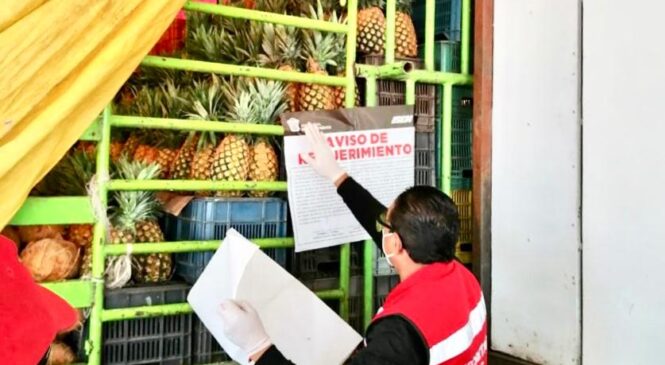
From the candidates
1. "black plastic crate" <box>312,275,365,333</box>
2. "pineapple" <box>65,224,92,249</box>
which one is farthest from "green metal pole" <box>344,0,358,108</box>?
"pineapple" <box>65,224,92,249</box>

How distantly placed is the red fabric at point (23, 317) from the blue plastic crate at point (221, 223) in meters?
0.72

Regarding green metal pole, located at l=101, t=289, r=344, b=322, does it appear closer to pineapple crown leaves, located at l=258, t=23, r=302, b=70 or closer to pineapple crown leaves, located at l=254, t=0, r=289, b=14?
pineapple crown leaves, located at l=258, t=23, r=302, b=70

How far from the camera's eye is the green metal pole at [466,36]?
9.30ft

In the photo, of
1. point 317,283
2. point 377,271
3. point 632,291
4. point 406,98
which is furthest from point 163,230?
point 632,291

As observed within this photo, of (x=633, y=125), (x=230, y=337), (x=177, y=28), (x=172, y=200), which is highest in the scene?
(x=177, y=28)

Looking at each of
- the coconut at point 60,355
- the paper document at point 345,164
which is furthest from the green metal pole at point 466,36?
the coconut at point 60,355

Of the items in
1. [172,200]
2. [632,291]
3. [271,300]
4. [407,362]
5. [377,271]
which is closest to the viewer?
[407,362]

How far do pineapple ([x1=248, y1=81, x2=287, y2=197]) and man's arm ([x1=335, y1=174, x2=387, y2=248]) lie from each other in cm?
28

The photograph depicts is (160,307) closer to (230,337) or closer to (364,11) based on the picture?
(230,337)

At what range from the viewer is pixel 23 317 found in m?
1.29

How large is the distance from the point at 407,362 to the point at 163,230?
1.27 m

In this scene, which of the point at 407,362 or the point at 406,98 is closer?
the point at 407,362

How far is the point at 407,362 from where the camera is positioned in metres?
1.46

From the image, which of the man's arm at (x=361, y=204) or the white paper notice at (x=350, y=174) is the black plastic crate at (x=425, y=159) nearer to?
the white paper notice at (x=350, y=174)
